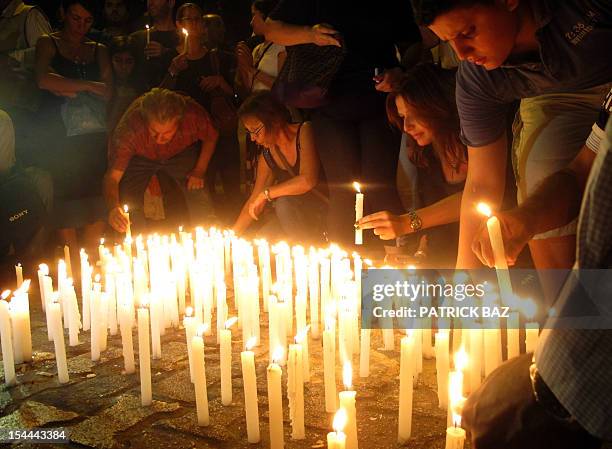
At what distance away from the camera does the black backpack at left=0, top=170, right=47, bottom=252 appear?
6.39 metres

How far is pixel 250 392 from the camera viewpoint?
117 inches

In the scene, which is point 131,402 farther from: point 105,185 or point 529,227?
point 105,185

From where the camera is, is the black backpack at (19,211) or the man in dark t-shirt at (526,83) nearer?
the man in dark t-shirt at (526,83)

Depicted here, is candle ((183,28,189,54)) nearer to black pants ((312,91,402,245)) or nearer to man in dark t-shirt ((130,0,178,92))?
man in dark t-shirt ((130,0,178,92))

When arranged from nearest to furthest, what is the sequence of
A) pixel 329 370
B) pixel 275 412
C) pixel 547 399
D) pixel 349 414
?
pixel 547 399, pixel 349 414, pixel 275 412, pixel 329 370

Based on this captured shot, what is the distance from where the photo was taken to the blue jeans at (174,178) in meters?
7.66

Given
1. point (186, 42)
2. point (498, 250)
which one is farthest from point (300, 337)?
point (186, 42)

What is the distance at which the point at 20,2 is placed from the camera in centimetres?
752

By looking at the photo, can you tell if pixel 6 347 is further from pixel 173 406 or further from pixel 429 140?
pixel 429 140

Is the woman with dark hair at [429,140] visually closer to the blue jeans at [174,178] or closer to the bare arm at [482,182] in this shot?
the bare arm at [482,182]

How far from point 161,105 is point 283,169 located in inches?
62.5

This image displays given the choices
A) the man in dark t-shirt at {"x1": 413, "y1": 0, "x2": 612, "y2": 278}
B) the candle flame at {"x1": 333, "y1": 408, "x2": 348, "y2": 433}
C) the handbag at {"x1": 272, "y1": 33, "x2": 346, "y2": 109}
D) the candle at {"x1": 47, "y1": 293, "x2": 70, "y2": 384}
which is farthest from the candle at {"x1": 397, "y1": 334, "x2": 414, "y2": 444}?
the handbag at {"x1": 272, "y1": 33, "x2": 346, "y2": 109}

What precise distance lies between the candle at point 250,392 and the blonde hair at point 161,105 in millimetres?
4623

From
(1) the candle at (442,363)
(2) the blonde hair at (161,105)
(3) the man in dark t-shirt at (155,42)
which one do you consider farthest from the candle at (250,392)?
(3) the man in dark t-shirt at (155,42)
